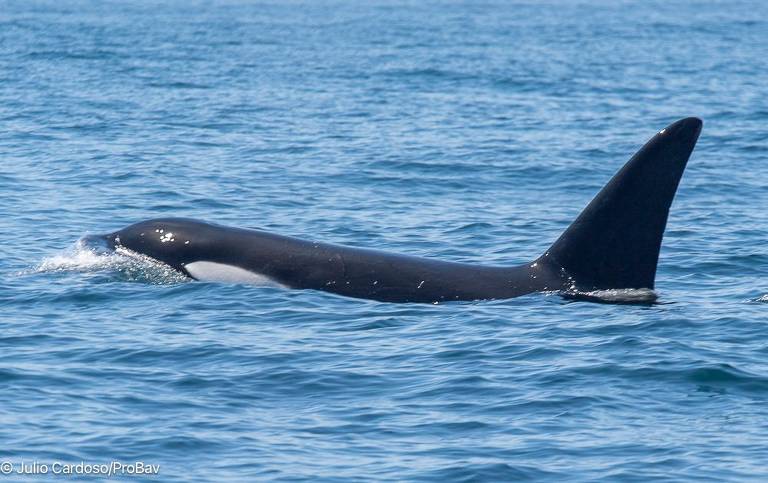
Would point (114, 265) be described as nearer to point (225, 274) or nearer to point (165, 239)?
point (165, 239)

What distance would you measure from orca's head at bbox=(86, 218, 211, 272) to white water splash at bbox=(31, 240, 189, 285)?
0.31 ft

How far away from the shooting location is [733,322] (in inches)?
673

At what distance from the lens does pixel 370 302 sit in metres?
17.8

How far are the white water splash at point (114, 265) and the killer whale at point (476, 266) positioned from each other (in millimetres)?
128

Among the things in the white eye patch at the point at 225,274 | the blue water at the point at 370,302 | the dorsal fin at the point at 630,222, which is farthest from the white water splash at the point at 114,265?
the dorsal fin at the point at 630,222

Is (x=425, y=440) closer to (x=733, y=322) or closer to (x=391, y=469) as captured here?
(x=391, y=469)

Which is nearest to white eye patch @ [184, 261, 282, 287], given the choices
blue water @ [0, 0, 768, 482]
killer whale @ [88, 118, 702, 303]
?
killer whale @ [88, 118, 702, 303]

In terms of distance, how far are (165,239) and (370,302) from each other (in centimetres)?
329

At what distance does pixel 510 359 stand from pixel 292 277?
13.0 ft

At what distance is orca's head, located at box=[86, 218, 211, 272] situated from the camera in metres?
19.2

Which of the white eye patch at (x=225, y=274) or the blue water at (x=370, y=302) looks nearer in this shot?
the blue water at (x=370, y=302)

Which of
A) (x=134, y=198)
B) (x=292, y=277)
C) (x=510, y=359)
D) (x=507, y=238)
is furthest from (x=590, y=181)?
(x=510, y=359)

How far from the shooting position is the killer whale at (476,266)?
17.2 m

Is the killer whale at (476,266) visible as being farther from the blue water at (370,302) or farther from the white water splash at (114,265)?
the blue water at (370,302)
